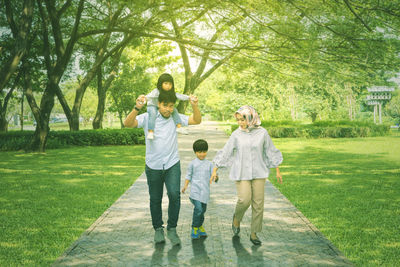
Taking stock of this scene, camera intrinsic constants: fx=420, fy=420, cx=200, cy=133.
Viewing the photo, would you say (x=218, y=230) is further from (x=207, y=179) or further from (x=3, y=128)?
(x=3, y=128)

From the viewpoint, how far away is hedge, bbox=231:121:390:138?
95.5 ft

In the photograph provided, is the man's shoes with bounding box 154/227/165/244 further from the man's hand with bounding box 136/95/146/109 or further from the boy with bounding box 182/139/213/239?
the man's hand with bounding box 136/95/146/109

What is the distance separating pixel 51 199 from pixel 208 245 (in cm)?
471

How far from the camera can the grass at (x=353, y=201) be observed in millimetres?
5176

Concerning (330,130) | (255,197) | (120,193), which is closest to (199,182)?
(255,197)

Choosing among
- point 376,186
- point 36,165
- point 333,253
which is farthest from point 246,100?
point 333,253

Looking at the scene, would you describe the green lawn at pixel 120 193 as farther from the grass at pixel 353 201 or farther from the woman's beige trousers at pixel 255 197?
the woman's beige trousers at pixel 255 197

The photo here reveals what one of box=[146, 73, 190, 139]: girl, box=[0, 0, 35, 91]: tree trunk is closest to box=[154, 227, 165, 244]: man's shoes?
box=[146, 73, 190, 139]: girl

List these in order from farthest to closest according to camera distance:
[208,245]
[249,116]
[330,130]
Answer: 1. [330,130]
2. [208,245]
3. [249,116]

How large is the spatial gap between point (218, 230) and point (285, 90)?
102 ft

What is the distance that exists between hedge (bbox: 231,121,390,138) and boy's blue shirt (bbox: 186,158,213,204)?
82.4 ft

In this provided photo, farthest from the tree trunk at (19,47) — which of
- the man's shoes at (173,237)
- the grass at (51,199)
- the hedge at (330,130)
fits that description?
the hedge at (330,130)

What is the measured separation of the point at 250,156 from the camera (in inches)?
199

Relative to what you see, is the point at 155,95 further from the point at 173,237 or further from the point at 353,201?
the point at 353,201
